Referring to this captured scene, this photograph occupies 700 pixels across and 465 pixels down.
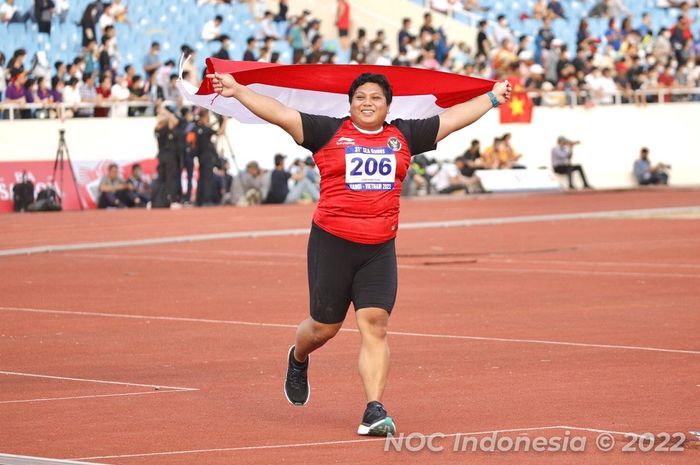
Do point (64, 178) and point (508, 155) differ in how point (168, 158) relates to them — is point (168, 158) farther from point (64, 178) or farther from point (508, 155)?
point (508, 155)

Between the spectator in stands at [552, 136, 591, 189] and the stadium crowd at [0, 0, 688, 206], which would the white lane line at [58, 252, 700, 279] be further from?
the spectator in stands at [552, 136, 591, 189]

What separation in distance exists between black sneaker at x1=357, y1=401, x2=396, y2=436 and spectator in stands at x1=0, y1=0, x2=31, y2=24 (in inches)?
1141

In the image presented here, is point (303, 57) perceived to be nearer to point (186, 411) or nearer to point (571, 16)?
point (571, 16)

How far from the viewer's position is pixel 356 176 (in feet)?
29.3

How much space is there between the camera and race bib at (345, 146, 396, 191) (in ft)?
29.2

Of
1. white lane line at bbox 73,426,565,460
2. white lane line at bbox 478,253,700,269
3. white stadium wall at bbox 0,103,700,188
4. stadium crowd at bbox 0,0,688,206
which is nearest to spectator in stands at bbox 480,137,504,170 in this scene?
stadium crowd at bbox 0,0,688,206

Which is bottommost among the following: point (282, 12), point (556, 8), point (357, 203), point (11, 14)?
point (357, 203)

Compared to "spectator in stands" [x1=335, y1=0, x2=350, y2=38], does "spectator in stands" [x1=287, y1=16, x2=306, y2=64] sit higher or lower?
lower

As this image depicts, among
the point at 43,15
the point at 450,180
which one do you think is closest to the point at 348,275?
the point at 43,15

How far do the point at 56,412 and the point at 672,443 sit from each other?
3.77m

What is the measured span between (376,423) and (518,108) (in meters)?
32.3

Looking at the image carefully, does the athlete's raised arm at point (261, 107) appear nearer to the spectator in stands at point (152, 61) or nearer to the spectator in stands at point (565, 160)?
the spectator in stands at point (152, 61)

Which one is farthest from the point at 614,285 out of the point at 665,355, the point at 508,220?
the point at 508,220

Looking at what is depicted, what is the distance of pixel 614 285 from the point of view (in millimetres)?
17469
